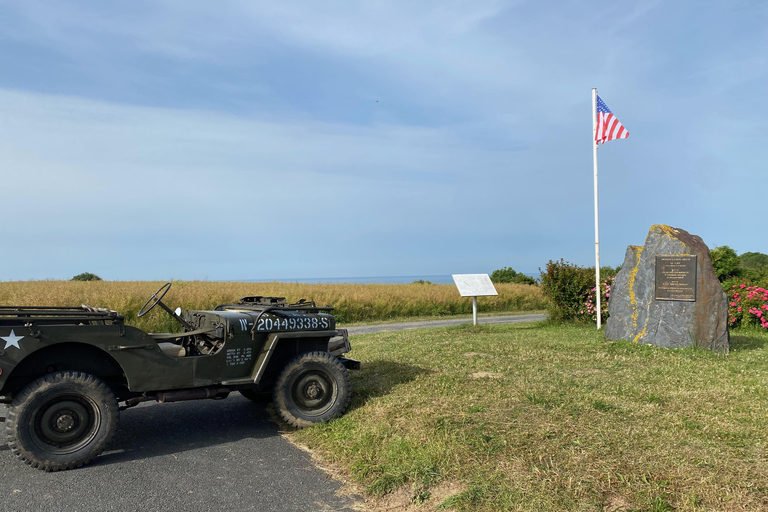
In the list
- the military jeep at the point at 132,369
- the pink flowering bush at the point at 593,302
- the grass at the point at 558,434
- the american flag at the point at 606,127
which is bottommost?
the grass at the point at 558,434

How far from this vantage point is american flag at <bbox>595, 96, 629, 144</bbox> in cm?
1257

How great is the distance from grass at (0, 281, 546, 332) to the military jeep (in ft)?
37.8

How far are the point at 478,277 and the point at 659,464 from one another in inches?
423

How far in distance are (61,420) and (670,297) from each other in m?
9.81

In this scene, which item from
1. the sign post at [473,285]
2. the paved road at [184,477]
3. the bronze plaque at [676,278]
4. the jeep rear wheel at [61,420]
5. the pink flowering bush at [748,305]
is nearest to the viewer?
the paved road at [184,477]

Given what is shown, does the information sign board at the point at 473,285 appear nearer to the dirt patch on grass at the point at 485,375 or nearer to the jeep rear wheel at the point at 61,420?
the dirt patch on grass at the point at 485,375

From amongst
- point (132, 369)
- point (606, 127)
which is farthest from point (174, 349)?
point (606, 127)

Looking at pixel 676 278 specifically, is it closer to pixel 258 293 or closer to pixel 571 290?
pixel 571 290

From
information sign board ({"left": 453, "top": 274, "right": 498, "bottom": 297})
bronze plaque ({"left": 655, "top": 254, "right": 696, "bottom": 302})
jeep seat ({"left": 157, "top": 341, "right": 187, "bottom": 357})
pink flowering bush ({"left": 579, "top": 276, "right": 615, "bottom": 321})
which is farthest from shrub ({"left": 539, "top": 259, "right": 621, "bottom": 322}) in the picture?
jeep seat ({"left": 157, "top": 341, "right": 187, "bottom": 357})

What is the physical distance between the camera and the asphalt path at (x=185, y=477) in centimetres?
415

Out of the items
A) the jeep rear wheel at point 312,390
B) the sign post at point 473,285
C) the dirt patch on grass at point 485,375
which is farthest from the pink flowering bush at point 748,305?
the jeep rear wheel at point 312,390

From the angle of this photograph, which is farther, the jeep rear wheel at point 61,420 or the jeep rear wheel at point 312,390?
the jeep rear wheel at point 312,390

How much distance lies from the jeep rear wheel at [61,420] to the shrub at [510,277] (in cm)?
3443

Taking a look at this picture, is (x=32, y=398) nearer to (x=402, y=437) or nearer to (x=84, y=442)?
(x=84, y=442)
